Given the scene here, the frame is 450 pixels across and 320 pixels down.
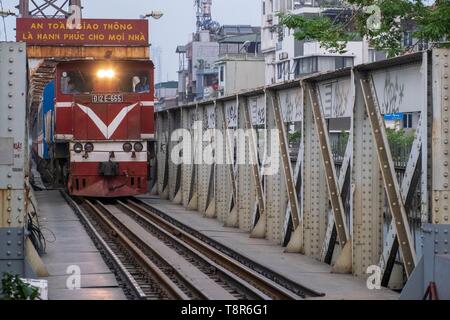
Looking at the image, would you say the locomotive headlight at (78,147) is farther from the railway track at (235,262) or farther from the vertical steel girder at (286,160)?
the vertical steel girder at (286,160)

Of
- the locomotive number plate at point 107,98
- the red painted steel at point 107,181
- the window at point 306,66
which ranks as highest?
the window at point 306,66

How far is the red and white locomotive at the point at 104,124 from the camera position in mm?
26609

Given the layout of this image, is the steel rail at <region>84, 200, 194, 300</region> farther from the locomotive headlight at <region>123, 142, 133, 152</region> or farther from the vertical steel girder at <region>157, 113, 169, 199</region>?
the vertical steel girder at <region>157, 113, 169, 199</region>

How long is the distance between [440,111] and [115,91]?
18.0 m

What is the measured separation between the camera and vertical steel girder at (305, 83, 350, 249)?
13.8 meters

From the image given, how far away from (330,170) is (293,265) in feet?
4.74

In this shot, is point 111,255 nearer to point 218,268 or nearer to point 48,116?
point 218,268

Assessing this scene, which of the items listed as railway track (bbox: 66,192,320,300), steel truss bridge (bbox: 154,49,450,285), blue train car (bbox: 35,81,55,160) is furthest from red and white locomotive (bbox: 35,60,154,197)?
steel truss bridge (bbox: 154,49,450,285)

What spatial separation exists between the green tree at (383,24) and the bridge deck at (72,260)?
583 centimetres

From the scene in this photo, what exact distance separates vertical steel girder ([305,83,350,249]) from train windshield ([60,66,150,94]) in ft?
41.6

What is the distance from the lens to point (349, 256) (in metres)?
13.4

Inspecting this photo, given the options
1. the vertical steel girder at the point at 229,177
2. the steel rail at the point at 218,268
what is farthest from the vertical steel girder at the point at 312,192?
the vertical steel girder at the point at 229,177
